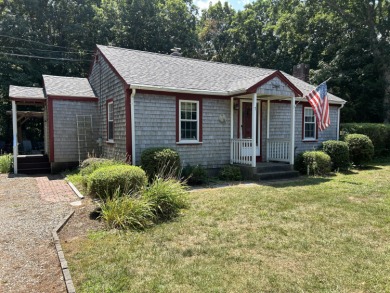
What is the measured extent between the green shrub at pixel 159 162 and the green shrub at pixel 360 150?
29.1ft

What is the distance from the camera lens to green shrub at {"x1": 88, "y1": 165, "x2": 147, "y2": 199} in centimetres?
646

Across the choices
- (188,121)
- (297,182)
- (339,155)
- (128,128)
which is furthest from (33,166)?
(339,155)

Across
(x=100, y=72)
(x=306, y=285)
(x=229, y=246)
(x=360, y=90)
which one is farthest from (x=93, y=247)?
(x=360, y=90)

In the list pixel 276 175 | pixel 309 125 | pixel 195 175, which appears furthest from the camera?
pixel 309 125

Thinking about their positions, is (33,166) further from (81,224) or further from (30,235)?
(30,235)

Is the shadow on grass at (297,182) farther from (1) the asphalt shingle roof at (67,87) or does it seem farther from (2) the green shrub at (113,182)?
(1) the asphalt shingle roof at (67,87)

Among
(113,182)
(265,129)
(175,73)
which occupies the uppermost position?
(175,73)

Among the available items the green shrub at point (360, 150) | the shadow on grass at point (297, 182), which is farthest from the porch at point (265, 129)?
the green shrub at point (360, 150)

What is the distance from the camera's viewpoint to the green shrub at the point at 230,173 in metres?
10.6

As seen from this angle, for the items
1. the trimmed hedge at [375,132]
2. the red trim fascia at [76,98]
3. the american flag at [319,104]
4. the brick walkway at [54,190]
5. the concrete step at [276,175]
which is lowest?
the brick walkway at [54,190]

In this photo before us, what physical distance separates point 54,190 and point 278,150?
8757 millimetres

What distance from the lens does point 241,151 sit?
439 inches

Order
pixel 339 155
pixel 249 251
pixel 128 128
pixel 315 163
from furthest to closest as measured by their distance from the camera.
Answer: pixel 339 155
pixel 315 163
pixel 128 128
pixel 249 251

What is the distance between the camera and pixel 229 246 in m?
4.58
